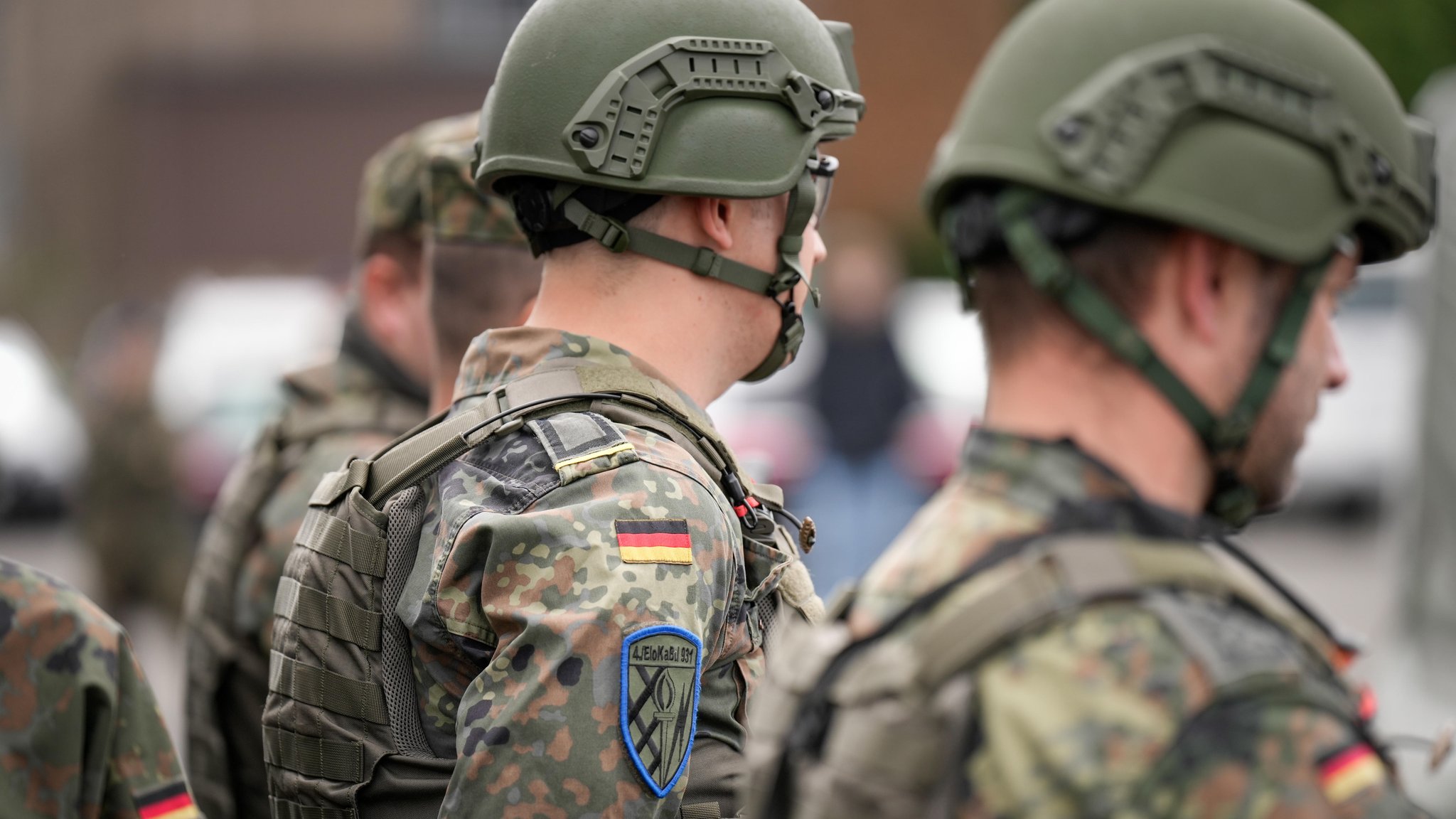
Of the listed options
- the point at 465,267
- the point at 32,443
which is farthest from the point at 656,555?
the point at 32,443

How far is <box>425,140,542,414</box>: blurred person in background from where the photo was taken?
161 inches

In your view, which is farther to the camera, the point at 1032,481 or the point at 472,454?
the point at 472,454

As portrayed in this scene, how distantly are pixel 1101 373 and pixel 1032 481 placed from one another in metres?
0.15

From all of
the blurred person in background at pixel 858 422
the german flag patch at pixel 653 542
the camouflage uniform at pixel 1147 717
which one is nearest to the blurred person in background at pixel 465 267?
the german flag patch at pixel 653 542

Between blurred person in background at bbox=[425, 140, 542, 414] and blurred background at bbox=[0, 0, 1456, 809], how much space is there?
0.73 metres

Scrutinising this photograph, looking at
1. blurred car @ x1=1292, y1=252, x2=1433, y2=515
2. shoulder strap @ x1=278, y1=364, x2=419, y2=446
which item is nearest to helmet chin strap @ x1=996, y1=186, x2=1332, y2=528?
shoulder strap @ x1=278, y1=364, x2=419, y2=446

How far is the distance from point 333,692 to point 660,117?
1106mm

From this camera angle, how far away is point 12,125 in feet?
104

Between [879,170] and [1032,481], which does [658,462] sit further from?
[879,170]

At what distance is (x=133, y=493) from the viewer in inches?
446

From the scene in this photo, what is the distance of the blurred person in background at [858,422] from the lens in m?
12.0

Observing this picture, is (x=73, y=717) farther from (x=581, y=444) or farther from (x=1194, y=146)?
(x=1194, y=146)

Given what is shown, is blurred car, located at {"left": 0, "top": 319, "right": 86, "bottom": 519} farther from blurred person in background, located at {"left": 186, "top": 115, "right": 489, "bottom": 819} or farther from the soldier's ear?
the soldier's ear

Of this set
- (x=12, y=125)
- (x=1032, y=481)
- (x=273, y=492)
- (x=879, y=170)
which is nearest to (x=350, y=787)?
(x=1032, y=481)
